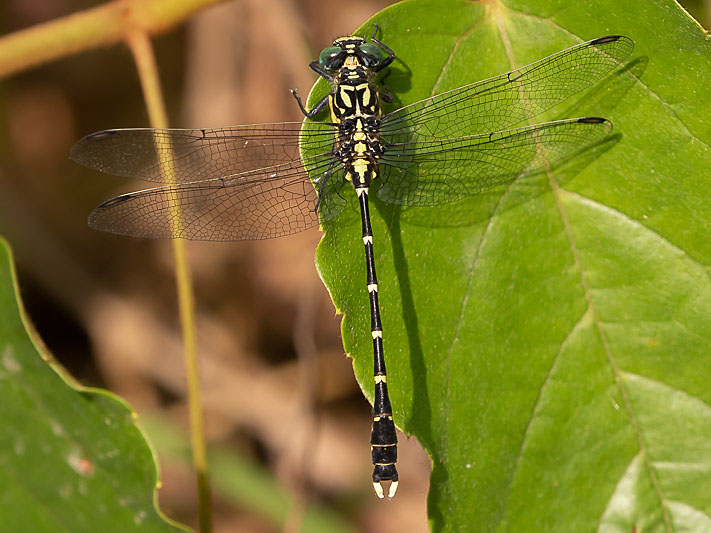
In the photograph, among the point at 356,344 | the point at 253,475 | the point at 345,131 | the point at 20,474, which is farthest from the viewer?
the point at 253,475

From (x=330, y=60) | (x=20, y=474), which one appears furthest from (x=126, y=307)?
(x=20, y=474)

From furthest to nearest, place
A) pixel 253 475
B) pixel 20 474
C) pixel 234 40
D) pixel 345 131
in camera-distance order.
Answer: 1. pixel 234 40
2. pixel 253 475
3. pixel 345 131
4. pixel 20 474

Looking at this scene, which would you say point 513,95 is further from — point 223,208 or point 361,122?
point 223,208

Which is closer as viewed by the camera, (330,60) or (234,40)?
(330,60)

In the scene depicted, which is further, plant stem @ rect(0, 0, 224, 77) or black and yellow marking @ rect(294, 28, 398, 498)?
plant stem @ rect(0, 0, 224, 77)

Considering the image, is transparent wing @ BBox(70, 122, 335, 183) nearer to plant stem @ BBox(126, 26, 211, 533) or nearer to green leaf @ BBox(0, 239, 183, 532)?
plant stem @ BBox(126, 26, 211, 533)

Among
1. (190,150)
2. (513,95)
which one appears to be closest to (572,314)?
(513,95)

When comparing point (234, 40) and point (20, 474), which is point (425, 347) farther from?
point (234, 40)

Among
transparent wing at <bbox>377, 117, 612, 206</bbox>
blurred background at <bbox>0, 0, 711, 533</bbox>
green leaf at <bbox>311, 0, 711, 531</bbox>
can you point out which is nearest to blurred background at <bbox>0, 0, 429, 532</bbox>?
blurred background at <bbox>0, 0, 711, 533</bbox>
